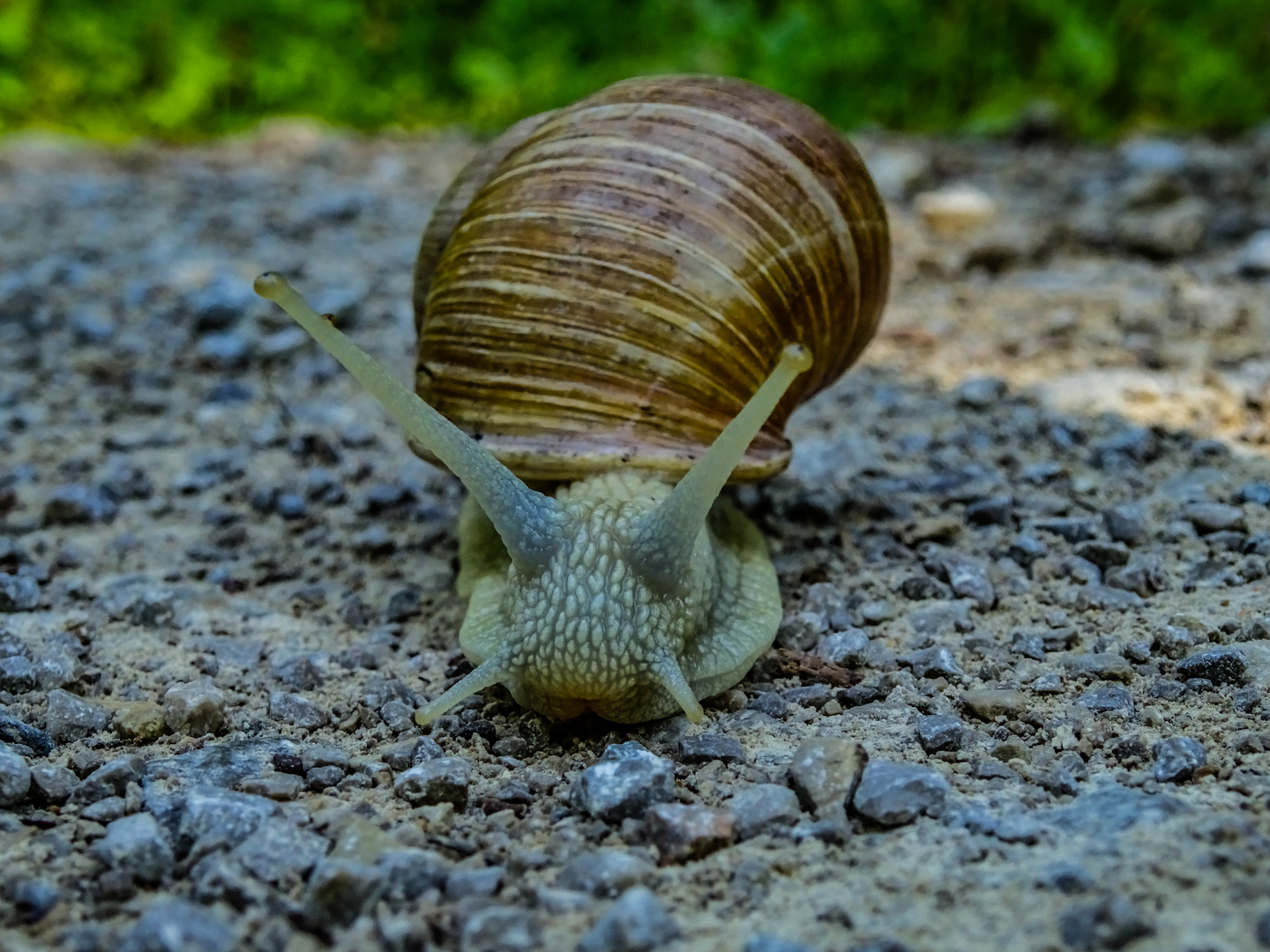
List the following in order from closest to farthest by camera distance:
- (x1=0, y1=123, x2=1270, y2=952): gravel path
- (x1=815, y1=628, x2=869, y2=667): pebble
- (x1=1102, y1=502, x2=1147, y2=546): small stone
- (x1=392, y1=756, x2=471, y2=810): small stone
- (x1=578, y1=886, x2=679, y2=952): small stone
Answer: (x1=578, y1=886, x2=679, y2=952): small stone < (x1=0, y1=123, x2=1270, y2=952): gravel path < (x1=392, y1=756, x2=471, y2=810): small stone < (x1=815, y1=628, x2=869, y2=667): pebble < (x1=1102, y1=502, x2=1147, y2=546): small stone

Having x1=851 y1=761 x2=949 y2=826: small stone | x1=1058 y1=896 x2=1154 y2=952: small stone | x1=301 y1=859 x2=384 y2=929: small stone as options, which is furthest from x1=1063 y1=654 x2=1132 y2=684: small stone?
x1=301 y1=859 x2=384 y2=929: small stone

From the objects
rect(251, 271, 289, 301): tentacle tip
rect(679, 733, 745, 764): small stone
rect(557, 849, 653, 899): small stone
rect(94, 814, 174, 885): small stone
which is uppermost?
rect(251, 271, 289, 301): tentacle tip

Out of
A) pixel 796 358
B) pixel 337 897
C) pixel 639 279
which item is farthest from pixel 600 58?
pixel 337 897

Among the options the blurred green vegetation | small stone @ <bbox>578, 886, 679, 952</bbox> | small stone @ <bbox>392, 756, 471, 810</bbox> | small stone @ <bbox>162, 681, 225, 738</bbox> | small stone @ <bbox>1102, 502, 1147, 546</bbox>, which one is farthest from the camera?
the blurred green vegetation

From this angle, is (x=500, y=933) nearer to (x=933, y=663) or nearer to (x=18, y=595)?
(x=933, y=663)

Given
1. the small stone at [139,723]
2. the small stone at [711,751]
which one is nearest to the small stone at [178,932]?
the small stone at [139,723]

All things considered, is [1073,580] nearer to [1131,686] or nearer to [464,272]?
[1131,686]

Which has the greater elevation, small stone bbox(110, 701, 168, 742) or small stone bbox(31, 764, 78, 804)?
small stone bbox(110, 701, 168, 742)

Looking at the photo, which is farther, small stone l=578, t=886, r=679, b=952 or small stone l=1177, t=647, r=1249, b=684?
small stone l=1177, t=647, r=1249, b=684

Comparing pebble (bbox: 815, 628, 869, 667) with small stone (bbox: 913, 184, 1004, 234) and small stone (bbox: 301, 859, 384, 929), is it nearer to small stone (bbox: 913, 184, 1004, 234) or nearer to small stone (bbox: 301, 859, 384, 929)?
small stone (bbox: 301, 859, 384, 929)

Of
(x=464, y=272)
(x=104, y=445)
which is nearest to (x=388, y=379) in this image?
(x=464, y=272)
